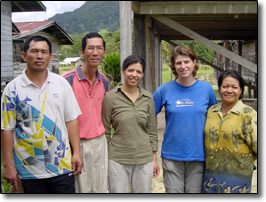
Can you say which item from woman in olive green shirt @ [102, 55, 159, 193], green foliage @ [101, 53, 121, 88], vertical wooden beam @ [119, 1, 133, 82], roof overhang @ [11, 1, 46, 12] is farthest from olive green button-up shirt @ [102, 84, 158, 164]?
green foliage @ [101, 53, 121, 88]

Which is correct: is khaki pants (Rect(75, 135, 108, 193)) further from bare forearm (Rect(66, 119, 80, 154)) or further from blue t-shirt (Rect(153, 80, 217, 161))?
blue t-shirt (Rect(153, 80, 217, 161))

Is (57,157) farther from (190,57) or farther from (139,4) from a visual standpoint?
(139,4)

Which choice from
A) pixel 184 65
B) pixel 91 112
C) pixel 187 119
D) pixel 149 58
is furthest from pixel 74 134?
pixel 149 58

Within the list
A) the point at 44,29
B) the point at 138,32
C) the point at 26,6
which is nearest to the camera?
the point at 26,6

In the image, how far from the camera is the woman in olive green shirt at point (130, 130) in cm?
219

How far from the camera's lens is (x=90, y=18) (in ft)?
12.6

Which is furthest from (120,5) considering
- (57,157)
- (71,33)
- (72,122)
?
(57,157)

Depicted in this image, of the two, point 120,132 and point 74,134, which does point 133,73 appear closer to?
point 120,132

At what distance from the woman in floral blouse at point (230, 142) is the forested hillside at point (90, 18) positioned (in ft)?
5.47

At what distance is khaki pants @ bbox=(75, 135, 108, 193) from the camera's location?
7.32 feet

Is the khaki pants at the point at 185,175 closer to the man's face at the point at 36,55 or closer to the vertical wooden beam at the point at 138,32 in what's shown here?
the man's face at the point at 36,55

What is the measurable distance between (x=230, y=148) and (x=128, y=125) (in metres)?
0.74

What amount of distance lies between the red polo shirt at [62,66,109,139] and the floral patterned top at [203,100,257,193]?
80cm

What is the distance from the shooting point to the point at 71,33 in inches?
135
